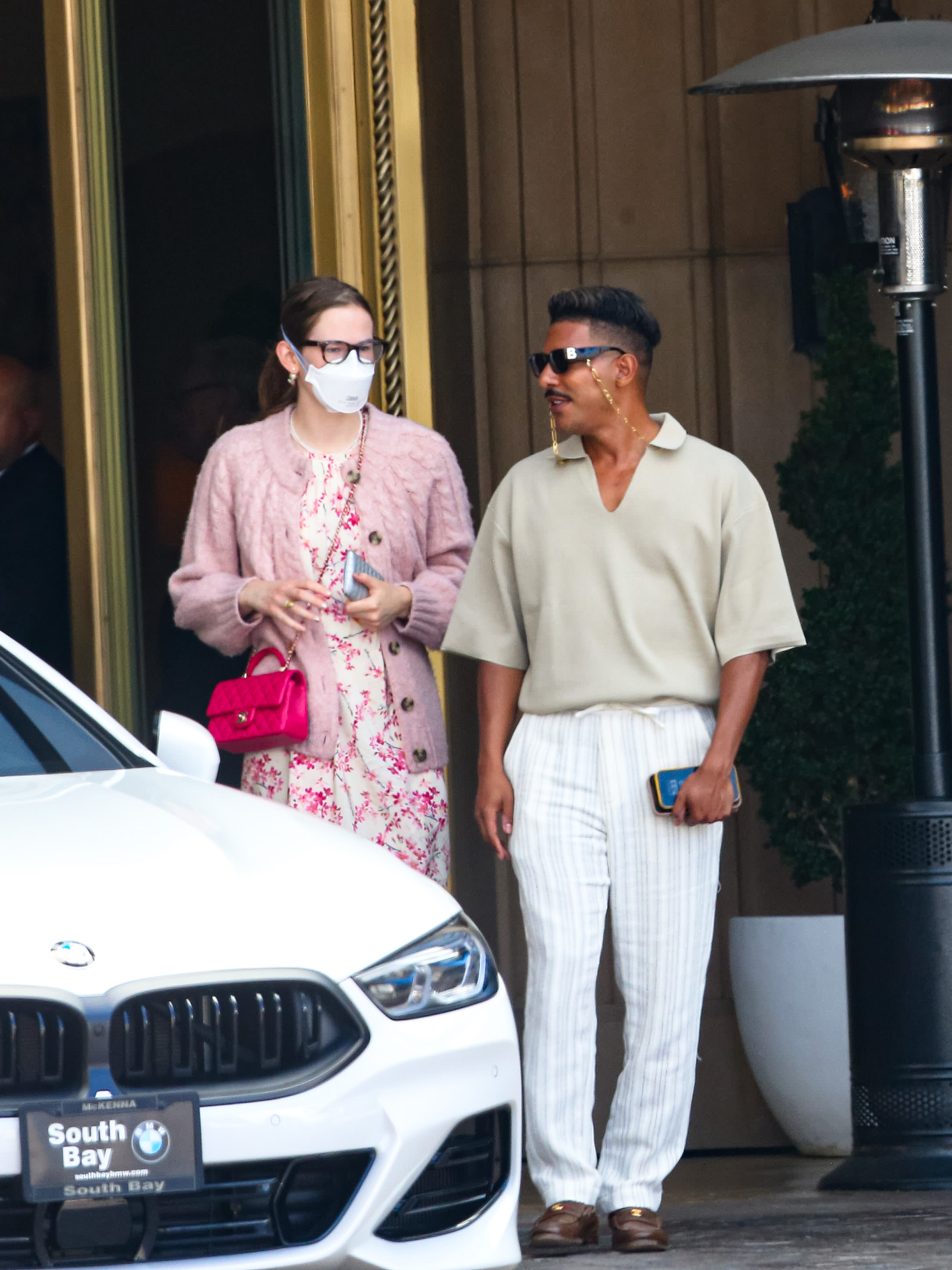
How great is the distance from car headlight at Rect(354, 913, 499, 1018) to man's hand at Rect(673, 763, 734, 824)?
3.08ft

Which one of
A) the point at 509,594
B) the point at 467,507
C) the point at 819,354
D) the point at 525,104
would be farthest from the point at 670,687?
Answer: the point at 525,104

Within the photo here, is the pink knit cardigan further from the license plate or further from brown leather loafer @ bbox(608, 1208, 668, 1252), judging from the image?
the license plate

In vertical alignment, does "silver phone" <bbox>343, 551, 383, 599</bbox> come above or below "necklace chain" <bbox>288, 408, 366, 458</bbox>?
below

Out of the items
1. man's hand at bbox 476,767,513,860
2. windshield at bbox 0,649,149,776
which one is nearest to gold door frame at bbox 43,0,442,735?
man's hand at bbox 476,767,513,860

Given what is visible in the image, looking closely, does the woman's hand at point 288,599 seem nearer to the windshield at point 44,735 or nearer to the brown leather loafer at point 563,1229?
the windshield at point 44,735

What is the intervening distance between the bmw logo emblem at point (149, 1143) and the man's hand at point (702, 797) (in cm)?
167

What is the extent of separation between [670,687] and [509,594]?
1.48 ft

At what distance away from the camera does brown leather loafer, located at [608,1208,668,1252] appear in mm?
4492

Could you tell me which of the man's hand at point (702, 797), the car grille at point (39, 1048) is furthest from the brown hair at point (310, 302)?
the car grille at point (39, 1048)

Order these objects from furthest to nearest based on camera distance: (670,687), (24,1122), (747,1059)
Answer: (747,1059) < (670,687) < (24,1122)

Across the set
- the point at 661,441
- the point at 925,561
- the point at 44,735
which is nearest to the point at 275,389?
the point at 661,441

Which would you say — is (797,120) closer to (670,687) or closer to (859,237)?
(859,237)

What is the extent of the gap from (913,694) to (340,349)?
175cm

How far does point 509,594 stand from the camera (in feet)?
16.0
